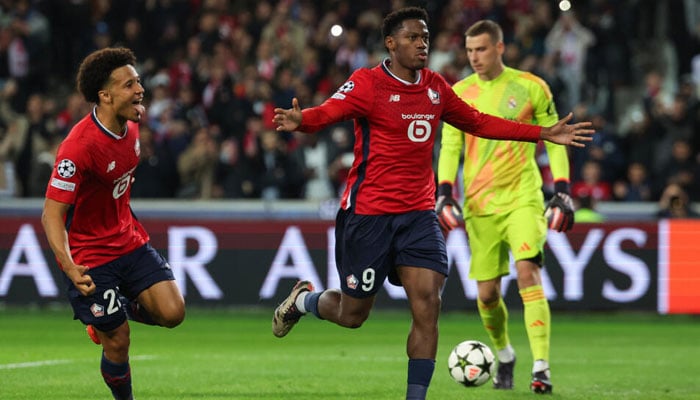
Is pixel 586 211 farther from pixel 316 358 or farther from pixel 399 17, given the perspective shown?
pixel 399 17

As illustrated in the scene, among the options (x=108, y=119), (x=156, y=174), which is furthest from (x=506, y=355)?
(x=156, y=174)

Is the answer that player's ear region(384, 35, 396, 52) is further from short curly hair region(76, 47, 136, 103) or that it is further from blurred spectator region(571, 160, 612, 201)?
blurred spectator region(571, 160, 612, 201)

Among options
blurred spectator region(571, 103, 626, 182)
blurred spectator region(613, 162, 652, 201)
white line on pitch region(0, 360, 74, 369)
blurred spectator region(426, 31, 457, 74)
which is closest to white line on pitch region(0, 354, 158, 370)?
white line on pitch region(0, 360, 74, 369)

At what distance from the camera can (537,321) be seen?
9680mm

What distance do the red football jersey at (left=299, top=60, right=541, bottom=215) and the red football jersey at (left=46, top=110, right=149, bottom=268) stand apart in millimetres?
1337

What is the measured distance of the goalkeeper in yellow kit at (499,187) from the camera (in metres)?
9.90

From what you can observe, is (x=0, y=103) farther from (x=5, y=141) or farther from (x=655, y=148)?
(x=655, y=148)

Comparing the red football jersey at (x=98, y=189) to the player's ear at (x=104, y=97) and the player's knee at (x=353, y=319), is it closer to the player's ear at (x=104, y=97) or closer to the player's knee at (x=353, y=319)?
the player's ear at (x=104, y=97)

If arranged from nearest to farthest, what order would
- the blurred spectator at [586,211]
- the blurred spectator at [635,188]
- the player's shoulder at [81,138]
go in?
the player's shoulder at [81,138], the blurred spectator at [586,211], the blurred spectator at [635,188]

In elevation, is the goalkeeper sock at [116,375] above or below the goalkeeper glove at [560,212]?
below

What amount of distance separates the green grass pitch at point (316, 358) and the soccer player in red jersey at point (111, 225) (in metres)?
1.40

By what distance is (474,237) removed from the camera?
10141mm

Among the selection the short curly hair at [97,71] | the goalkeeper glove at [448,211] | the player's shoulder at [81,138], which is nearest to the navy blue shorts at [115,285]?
the player's shoulder at [81,138]

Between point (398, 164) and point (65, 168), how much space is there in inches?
79.0
